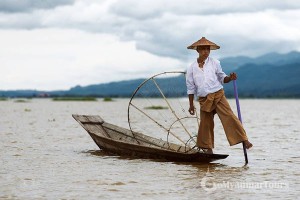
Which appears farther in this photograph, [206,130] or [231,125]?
[206,130]

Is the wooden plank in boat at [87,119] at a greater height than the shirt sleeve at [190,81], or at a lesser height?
lesser

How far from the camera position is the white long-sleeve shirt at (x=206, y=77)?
412 inches

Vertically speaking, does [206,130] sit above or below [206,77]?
below

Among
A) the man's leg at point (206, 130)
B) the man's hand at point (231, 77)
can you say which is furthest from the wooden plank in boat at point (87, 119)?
the man's hand at point (231, 77)

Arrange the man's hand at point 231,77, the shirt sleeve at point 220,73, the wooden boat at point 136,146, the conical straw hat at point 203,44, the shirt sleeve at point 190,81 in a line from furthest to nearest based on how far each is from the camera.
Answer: the wooden boat at point 136,146, the shirt sleeve at point 190,81, the shirt sleeve at point 220,73, the conical straw hat at point 203,44, the man's hand at point 231,77

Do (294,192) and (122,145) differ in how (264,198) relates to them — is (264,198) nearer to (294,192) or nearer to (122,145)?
(294,192)

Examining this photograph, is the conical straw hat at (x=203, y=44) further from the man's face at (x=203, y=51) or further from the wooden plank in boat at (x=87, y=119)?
the wooden plank in boat at (x=87, y=119)

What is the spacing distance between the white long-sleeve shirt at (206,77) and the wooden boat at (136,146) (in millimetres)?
1253

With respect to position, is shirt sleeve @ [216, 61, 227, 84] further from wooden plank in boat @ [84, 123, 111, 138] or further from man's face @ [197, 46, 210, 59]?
wooden plank in boat @ [84, 123, 111, 138]

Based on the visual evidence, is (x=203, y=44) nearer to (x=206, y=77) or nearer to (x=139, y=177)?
(x=206, y=77)

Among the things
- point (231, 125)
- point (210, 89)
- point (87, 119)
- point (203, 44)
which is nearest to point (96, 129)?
point (87, 119)

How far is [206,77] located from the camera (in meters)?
10.5

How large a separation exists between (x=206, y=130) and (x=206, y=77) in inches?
41.0

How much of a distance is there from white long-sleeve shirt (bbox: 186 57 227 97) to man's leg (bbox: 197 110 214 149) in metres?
0.43
